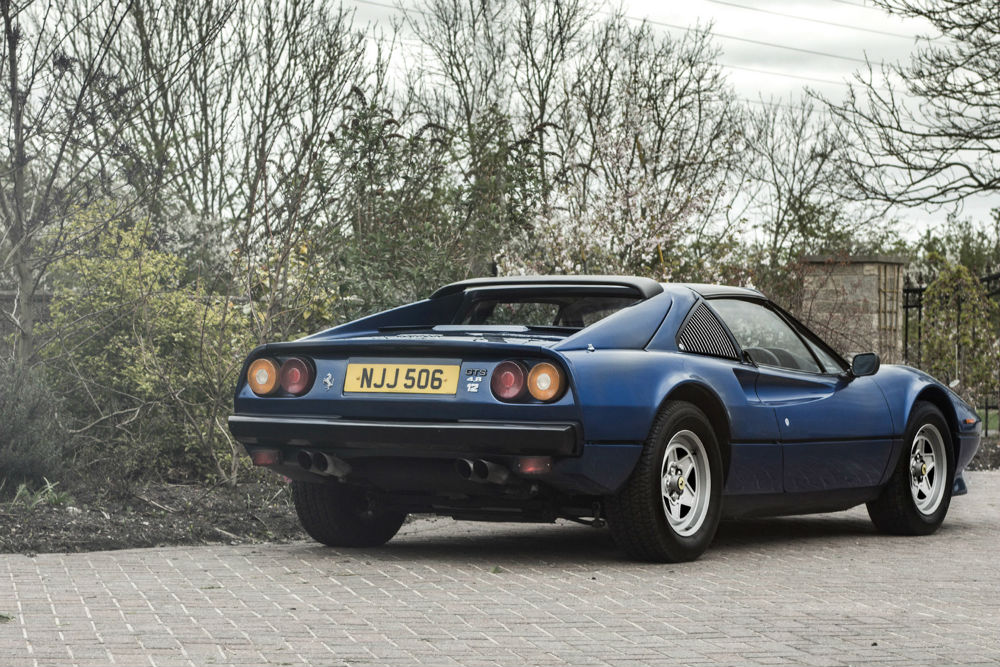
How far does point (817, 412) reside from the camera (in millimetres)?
7582

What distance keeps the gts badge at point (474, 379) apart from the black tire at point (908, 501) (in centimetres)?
302

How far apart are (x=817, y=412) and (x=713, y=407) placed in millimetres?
916

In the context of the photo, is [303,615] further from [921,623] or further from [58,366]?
[58,366]

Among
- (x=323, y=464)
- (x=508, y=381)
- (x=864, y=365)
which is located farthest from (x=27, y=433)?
(x=864, y=365)

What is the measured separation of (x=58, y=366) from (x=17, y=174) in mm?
1756

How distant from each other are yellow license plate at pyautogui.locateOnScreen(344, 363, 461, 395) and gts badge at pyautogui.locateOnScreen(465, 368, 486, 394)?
6cm

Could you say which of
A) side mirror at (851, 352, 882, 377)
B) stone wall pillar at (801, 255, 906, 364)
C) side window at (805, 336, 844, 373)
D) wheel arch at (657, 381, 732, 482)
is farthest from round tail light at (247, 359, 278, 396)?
stone wall pillar at (801, 255, 906, 364)

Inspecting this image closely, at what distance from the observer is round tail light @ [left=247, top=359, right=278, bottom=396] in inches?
269

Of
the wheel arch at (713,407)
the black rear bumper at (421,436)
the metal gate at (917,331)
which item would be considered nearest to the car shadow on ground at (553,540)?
the wheel arch at (713,407)

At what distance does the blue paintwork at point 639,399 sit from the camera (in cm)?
623

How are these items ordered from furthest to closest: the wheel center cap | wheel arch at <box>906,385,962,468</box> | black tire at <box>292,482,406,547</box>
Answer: wheel arch at <box>906,385,962,468</box> → black tire at <box>292,482,406,547</box> → the wheel center cap

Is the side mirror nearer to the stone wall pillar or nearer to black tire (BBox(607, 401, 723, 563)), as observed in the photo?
black tire (BBox(607, 401, 723, 563))

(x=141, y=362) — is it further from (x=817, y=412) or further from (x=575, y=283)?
(x=817, y=412)

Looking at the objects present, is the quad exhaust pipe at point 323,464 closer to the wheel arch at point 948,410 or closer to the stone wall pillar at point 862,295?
the wheel arch at point 948,410
